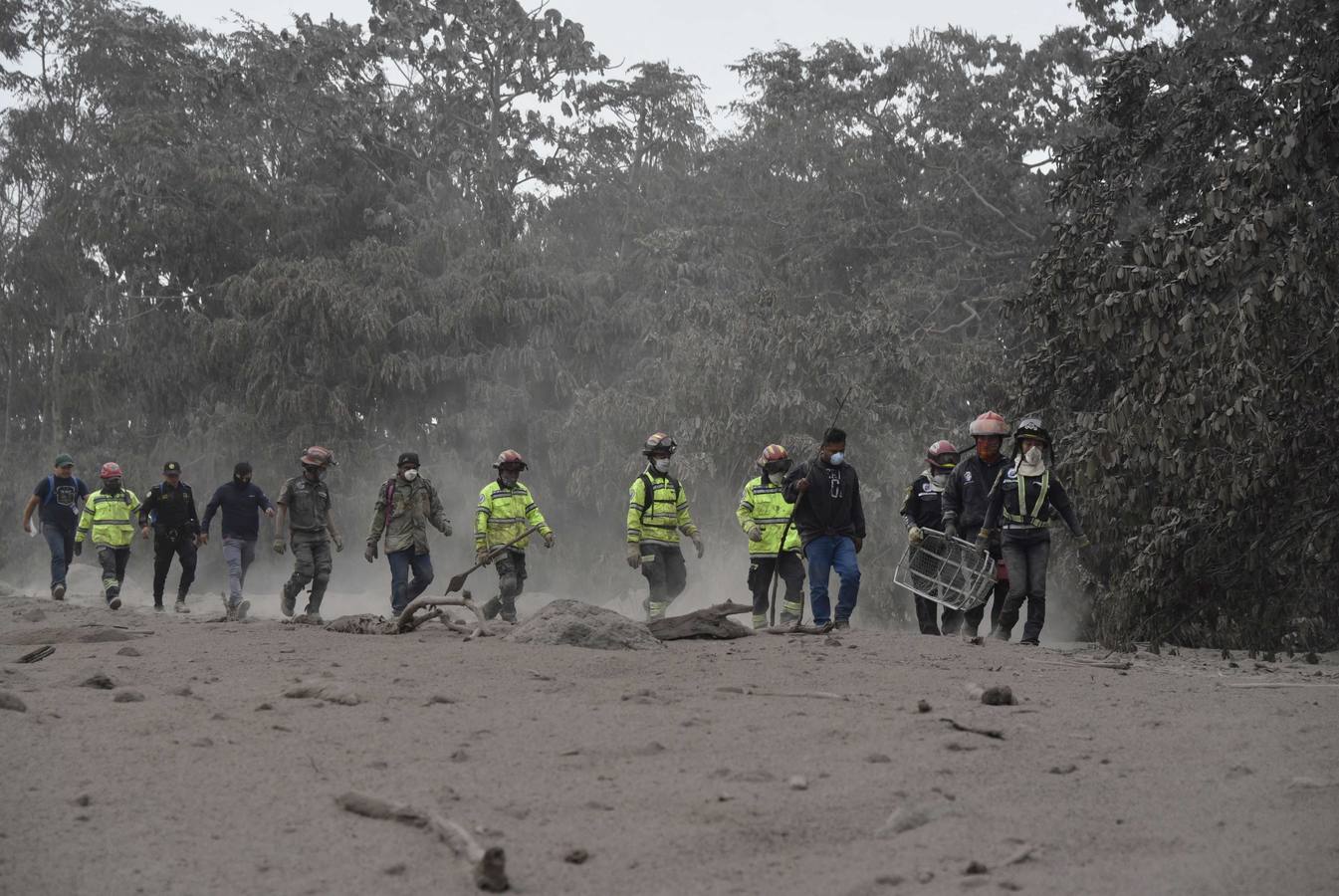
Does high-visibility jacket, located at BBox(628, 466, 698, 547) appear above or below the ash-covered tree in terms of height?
below

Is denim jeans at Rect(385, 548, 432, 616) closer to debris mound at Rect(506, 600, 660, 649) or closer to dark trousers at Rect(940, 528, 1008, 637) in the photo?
debris mound at Rect(506, 600, 660, 649)

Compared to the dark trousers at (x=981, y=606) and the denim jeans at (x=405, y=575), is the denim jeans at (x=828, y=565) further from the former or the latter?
the denim jeans at (x=405, y=575)

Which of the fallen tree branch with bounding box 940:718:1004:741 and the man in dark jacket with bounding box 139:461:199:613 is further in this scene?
the man in dark jacket with bounding box 139:461:199:613

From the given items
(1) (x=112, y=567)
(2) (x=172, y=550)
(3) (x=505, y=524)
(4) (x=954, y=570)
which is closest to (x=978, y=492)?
(4) (x=954, y=570)

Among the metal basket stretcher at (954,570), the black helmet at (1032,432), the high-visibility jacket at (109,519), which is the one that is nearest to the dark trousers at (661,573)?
the metal basket stretcher at (954,570)

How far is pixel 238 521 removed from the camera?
1669 centimetres

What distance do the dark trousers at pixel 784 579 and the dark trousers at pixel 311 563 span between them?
4367 millimetres

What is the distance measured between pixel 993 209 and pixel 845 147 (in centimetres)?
376

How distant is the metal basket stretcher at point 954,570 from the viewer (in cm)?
1173

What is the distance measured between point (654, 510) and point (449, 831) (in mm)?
9462

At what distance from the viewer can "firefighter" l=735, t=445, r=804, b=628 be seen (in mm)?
13555

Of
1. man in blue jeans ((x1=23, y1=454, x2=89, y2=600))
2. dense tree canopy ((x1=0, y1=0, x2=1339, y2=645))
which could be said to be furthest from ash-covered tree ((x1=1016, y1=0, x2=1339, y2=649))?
man in blue jeans ((x1=23, y1=454, x2=89, y2=600))

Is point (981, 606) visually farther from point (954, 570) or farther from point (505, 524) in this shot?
point (505, 524)

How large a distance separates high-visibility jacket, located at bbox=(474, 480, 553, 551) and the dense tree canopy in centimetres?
763
